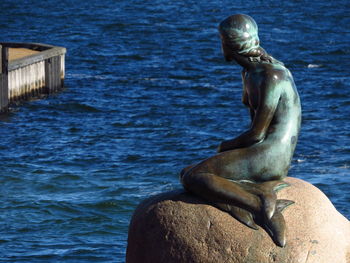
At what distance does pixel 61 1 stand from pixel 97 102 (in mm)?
39480

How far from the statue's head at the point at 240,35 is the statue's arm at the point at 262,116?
0.38 metres

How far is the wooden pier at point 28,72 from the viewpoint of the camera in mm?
27797

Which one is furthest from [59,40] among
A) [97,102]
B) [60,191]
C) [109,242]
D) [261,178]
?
[261,178]

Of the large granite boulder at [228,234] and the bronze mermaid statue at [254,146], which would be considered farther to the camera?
the bronze mermaid statue at [254,146]

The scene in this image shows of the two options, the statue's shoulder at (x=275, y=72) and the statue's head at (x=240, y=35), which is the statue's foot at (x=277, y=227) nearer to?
the statue's shoulder at (x=275, y=72)

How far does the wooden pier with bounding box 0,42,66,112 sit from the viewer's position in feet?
91.2

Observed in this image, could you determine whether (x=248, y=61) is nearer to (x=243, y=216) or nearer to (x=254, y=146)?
(x=254, y=146)

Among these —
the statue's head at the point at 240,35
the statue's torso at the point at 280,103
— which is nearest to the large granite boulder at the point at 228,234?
the statue's torso at the point at 280,103

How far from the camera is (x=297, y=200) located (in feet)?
29.0

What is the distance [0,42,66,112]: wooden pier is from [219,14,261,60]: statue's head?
18232 millimetres

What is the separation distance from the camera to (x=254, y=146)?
29.2 ft

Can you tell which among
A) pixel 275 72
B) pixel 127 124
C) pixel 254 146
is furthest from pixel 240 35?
pixel 127 124

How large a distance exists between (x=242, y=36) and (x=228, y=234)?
176 cm

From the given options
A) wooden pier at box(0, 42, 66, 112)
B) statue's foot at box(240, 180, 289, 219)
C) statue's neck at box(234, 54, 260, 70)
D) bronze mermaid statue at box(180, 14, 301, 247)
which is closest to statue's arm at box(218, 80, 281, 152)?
bronze mermaid statue at box(180, 14, 301, 247)
